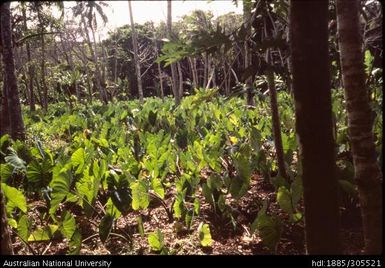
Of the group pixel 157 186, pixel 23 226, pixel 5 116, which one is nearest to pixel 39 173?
pixel 23 226

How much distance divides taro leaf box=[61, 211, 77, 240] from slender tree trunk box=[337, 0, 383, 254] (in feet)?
7.82

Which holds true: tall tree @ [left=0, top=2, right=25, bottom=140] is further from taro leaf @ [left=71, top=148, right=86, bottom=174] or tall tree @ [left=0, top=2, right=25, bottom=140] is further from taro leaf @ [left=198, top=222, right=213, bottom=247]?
taro leaf @ [left=198, top=222, right=213, bottom=247]

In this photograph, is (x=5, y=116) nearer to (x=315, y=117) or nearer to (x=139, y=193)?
(x=139, y=193)

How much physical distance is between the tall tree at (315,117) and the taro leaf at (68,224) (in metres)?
2.16

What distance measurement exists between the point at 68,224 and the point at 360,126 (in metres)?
2.53

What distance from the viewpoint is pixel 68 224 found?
341 cm

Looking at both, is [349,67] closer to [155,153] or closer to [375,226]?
[375,226]

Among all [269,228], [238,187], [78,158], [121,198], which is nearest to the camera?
[269,228]

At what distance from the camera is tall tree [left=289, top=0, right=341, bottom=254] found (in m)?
1.89

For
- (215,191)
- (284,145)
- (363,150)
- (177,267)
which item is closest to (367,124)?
(363,150)

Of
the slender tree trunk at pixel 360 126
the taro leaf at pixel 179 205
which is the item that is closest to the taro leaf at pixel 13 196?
the taro leaf at pixel 179 205

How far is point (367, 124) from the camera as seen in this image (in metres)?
2.50

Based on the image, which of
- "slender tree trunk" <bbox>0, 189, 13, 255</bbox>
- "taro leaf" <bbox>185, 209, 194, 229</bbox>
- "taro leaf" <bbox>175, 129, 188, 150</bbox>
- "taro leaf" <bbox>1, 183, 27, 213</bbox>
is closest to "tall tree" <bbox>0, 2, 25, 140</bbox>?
"taro leaf" <bbox>175, 129, 188, 150</bbox>

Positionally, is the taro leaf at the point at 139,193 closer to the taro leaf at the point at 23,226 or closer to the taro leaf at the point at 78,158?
the taro leaf at the point at 78,158
